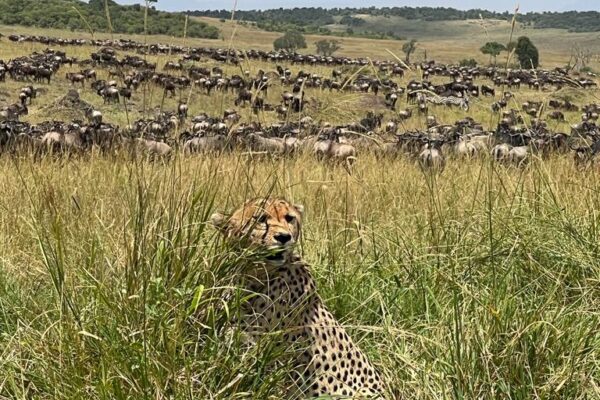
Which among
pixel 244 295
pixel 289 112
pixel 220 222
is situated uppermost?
pixel 289 112

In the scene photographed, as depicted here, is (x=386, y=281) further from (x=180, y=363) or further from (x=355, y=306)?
(x=180, y=363)

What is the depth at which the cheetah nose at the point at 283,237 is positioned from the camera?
9.61ft

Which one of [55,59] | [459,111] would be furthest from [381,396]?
[55,59]

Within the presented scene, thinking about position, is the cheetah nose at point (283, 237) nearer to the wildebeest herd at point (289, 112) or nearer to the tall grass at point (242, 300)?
the tall grass at point (242, 300)

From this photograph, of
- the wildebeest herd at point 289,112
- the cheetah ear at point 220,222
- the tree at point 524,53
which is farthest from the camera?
the tree at point 524,53

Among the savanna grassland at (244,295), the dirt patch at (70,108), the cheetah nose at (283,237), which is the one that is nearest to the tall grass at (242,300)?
the savanna grassland at (244,295)

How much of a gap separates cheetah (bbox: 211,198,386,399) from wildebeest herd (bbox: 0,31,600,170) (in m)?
0.59

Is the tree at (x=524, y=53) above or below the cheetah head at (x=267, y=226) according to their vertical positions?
above

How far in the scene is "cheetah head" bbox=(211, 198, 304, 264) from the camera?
116 inches

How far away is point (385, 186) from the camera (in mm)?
6488

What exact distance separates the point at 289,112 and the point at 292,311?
45.5 inches

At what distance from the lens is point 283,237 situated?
2.93 m

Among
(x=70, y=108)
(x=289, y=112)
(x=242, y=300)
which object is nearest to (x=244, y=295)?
(x=242, y=300)

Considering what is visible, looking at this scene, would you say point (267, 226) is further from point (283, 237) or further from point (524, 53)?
point (524, 53)
